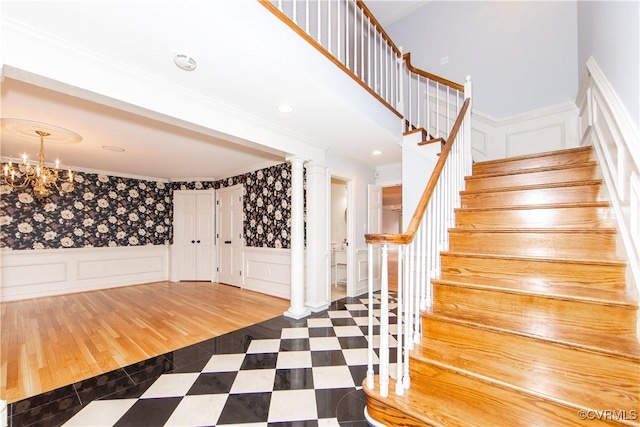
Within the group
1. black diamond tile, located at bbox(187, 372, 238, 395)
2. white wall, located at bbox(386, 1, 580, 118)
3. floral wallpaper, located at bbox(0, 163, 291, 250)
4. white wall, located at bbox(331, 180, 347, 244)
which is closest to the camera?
black diamond tile, located at bbox(187, 372, 238, 395)

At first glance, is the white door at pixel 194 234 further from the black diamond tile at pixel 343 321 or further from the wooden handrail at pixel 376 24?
the wooden handrail at pixel 376 24

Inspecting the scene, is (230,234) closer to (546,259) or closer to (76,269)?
(76,269)

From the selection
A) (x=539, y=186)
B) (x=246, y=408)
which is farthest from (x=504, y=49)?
(x=246, y=408)

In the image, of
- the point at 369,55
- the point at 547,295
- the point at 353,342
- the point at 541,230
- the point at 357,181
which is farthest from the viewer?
the point at 357,181

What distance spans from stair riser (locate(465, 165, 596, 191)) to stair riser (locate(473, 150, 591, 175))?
10 cm

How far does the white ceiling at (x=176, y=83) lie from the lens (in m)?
1.43

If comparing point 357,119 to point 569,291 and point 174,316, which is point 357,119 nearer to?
point 569,291

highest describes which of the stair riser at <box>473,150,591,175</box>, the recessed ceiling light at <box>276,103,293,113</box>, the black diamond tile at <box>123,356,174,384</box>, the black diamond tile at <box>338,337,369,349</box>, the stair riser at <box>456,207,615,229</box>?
the recessed ceiling light at <box>276,103,293,113</box>

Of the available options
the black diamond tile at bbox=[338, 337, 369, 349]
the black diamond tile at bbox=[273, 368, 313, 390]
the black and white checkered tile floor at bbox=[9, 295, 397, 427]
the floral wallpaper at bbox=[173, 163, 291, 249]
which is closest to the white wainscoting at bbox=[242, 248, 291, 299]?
the floral wallpaper at bbox=[173, 163, 291, 249]

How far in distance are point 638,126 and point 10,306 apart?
23.3 ft

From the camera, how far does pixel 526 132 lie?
358 centimetres

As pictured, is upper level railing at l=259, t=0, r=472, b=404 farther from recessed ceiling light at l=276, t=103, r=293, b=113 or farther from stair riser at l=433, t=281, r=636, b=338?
recessed ceiling light at l=276, t=103, r=293, b=113

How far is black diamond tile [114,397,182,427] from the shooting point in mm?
1592

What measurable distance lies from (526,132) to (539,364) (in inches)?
133
